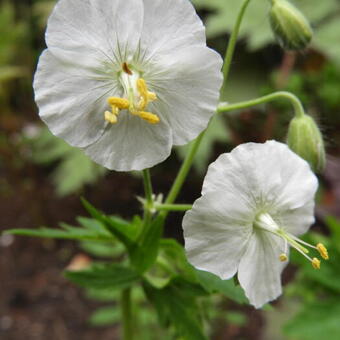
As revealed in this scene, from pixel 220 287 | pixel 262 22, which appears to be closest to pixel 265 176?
pixel 220 287

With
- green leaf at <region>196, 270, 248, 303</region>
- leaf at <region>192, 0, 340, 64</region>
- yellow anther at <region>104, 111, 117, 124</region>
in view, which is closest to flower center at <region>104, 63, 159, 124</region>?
yellow anther at <region>104, 111, 117, 124</region>

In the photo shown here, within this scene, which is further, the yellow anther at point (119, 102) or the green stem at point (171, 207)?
the green stem at point (171, 207)

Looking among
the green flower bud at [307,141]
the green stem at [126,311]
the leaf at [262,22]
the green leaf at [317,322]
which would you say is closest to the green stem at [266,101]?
the green flower bud at [307,141]

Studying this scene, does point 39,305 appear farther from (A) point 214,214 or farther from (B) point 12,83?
(A) point 214,214

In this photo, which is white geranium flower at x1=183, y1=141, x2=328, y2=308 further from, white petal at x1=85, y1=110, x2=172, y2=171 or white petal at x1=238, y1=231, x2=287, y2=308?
white petal at x1=85, y1=110, x2=172, y2=171

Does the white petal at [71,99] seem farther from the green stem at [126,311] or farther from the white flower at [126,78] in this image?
the green stem at [126,311]
